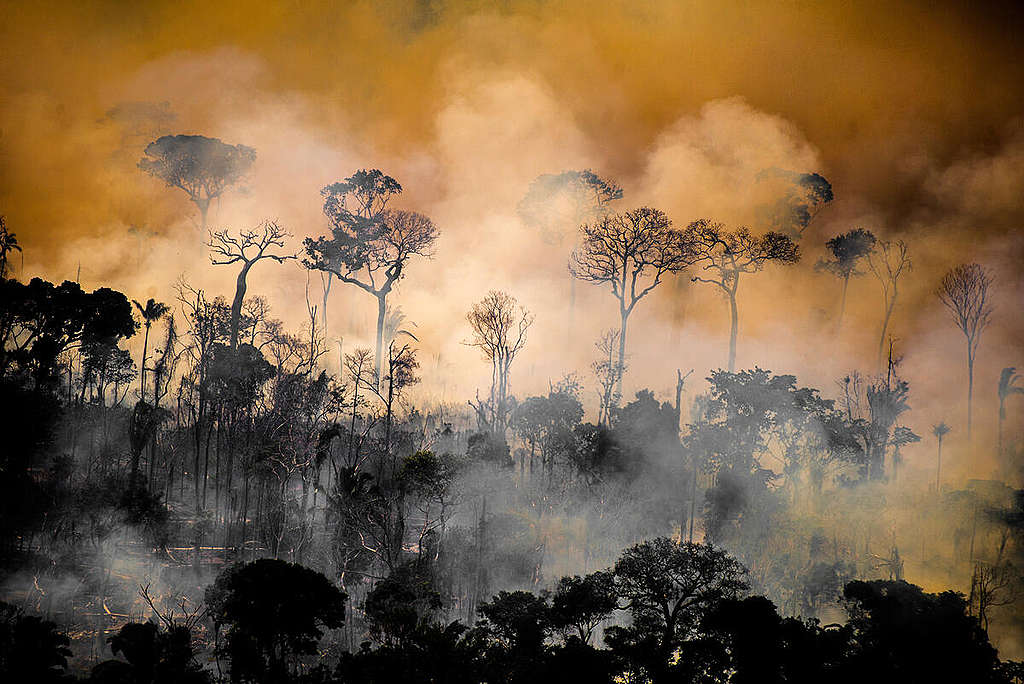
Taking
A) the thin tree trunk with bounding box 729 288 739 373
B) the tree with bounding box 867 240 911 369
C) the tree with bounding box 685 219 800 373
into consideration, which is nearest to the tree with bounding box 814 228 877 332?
the tree with bounding box 867 240 911 369

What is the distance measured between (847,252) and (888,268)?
337 centimetres

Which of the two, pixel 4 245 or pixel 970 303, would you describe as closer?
pixel 4 245

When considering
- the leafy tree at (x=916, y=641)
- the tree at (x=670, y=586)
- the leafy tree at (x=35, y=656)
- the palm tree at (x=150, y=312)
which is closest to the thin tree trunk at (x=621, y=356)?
the tree at (x=670, y=586)

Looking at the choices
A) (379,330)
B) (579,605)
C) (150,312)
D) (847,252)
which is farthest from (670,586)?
(847,252)

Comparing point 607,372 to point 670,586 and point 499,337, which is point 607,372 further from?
point 670,586

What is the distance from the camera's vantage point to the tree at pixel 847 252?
158 feet

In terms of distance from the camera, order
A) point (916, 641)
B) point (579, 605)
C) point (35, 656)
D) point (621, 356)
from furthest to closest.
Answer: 1. point (621, 356)
2. point (579, 605)
3. point (916, 641)
4. point (35, 656)

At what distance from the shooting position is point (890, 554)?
34.5 metres

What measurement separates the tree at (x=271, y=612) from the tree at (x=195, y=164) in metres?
34.9

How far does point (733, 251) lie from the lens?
46.2 meters

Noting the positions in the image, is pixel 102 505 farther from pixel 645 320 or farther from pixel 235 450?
pixel 645 320

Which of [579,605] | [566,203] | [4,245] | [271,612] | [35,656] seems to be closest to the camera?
[35,656]

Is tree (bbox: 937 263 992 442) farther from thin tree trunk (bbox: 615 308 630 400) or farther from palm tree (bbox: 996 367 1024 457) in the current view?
thin tree trunk (bbox: 615 308 630 400)

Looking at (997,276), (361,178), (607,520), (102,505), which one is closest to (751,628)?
(607,520)
